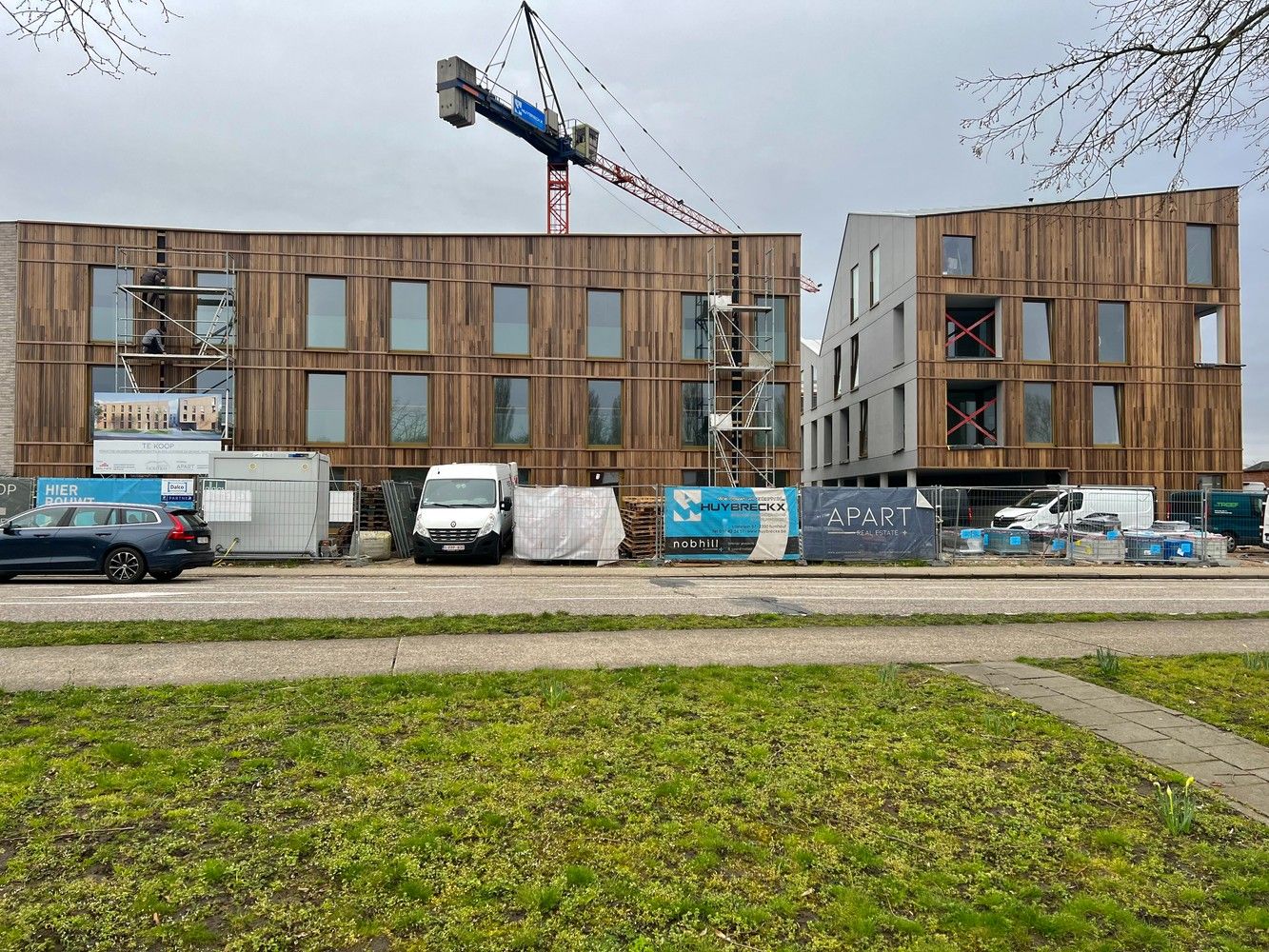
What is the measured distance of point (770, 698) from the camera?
239 inches

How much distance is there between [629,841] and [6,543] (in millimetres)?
16043

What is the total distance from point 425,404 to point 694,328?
396 inches

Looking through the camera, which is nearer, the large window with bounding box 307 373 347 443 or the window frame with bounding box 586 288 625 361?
the large window with bounding box 307 373 347 443

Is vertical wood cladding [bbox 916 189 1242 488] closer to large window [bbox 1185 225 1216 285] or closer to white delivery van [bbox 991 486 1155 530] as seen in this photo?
large window [bbox 1185 225 1216 285]

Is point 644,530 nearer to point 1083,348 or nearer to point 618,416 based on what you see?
point 618,416

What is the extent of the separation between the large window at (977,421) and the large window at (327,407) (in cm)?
2375

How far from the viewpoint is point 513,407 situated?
1229 inches

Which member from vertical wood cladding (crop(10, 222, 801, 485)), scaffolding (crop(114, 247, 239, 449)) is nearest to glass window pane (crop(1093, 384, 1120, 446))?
vertical wood cladding (crop(10, 222, 801, 485))

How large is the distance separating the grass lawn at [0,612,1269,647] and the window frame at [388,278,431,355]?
71.1 feet

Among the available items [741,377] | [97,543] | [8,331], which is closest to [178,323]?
[8,331]

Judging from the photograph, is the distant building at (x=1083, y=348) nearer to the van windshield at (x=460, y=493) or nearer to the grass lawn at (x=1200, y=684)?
the van windshield at (x=460, y=493)

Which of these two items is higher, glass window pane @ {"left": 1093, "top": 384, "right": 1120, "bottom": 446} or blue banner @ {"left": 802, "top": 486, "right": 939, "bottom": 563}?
glass window pane @ {"left": 1093, "top": 384, "right": 1120, "bottom": 446}

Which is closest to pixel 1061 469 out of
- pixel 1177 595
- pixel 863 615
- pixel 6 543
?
pixel 1177 595

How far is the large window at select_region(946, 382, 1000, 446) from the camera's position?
35656 mm
